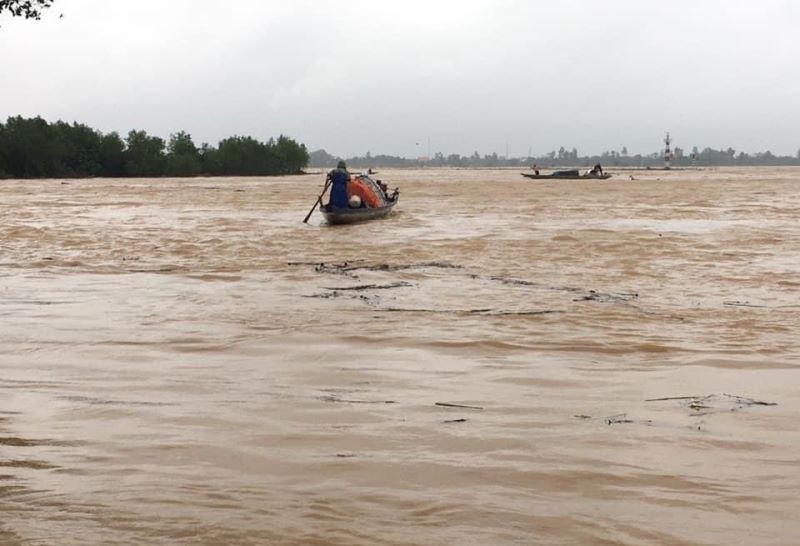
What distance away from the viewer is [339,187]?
25609mm

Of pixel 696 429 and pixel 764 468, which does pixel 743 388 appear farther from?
pixel 764 468

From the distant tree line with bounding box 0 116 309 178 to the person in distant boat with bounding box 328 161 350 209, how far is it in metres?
64.8

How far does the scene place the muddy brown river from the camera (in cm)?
362

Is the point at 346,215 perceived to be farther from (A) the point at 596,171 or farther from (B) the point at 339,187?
(A) the point at 596,171

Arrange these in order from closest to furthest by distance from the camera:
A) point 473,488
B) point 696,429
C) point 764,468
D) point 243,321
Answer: point 473,488, point 764,468, point 696,429, point 243,321

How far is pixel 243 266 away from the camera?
14414 mm

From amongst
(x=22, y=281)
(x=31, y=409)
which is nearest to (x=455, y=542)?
(x=31, y=409)

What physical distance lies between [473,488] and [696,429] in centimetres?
167

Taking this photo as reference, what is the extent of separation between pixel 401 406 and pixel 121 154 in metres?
95.2

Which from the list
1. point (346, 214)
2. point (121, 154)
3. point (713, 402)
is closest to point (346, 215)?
point (346, 214)

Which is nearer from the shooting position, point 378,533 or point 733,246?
point 378,533

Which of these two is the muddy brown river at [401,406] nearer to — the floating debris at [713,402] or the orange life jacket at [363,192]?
the floating debris at [713,402]

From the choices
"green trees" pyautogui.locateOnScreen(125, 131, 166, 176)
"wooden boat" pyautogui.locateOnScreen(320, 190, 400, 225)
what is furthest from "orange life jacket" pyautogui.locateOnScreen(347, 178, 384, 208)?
"green trees" pyautogui.locateOnScreen(125, 131, 166, 176)

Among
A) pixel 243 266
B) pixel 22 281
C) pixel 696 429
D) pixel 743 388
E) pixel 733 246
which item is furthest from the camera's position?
pixel 733 246
